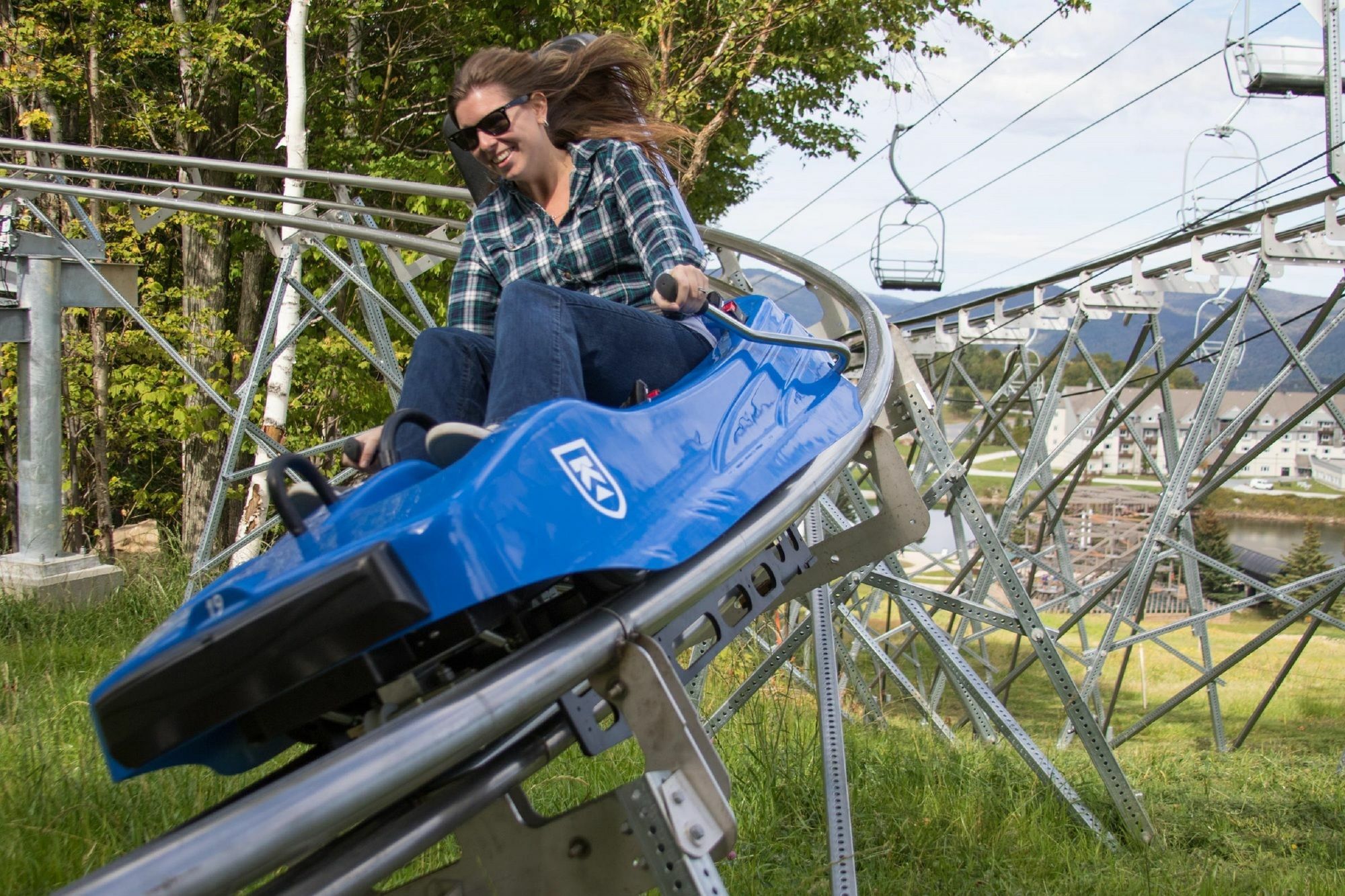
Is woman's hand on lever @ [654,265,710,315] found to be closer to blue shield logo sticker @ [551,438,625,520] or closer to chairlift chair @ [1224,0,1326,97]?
blue shield logo sticker @ [551,438,625,520]

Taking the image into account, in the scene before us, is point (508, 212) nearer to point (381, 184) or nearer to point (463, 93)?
point (463, 93)

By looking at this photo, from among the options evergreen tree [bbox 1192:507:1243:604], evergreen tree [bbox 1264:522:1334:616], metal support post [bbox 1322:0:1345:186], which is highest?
metal support post [bbox 1322:0:1345:186]

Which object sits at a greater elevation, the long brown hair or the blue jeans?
the long brown hair

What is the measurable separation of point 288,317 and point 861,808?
6.71 metres

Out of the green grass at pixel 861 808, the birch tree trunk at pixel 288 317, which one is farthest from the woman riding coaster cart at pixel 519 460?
the birch tree trunk at pixel 288 317

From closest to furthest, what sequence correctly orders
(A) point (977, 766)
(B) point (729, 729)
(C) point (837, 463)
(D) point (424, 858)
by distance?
(C) point (837, 463) < (D) point (424, 858) < (A) point (977, 766) < (B) point (729, 729)

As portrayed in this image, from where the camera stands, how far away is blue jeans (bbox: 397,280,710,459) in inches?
77.3

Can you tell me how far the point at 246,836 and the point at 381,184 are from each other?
3769 mm

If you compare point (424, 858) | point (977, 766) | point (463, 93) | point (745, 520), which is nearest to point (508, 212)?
point (463, 93)

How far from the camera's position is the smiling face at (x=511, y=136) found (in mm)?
2436

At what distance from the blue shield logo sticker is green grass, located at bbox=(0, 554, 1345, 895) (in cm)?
163

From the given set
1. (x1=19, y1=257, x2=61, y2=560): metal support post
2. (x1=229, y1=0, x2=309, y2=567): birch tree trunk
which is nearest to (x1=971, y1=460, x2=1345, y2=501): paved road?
(x1=229, y1=0, x2=309, y2=567): birch tree trunk

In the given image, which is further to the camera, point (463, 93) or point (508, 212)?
point (508, 212)

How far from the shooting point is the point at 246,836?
47.3 inches
